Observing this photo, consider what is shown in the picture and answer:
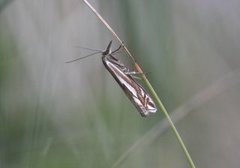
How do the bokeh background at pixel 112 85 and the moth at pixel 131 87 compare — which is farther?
the bokeh background at pixel 112 85

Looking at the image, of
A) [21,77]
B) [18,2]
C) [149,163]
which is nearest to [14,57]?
[21,77]

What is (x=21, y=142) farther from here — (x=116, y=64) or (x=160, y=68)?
(x=160, y=68)

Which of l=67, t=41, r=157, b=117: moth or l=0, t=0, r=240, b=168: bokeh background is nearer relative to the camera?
l=67, t=41, r=157, b=117: moth

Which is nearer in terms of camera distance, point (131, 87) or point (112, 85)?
point (131, 87)

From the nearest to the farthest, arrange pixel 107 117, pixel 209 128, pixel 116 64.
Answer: pixel 116 64
pixel 107 117
pixel 209 128
